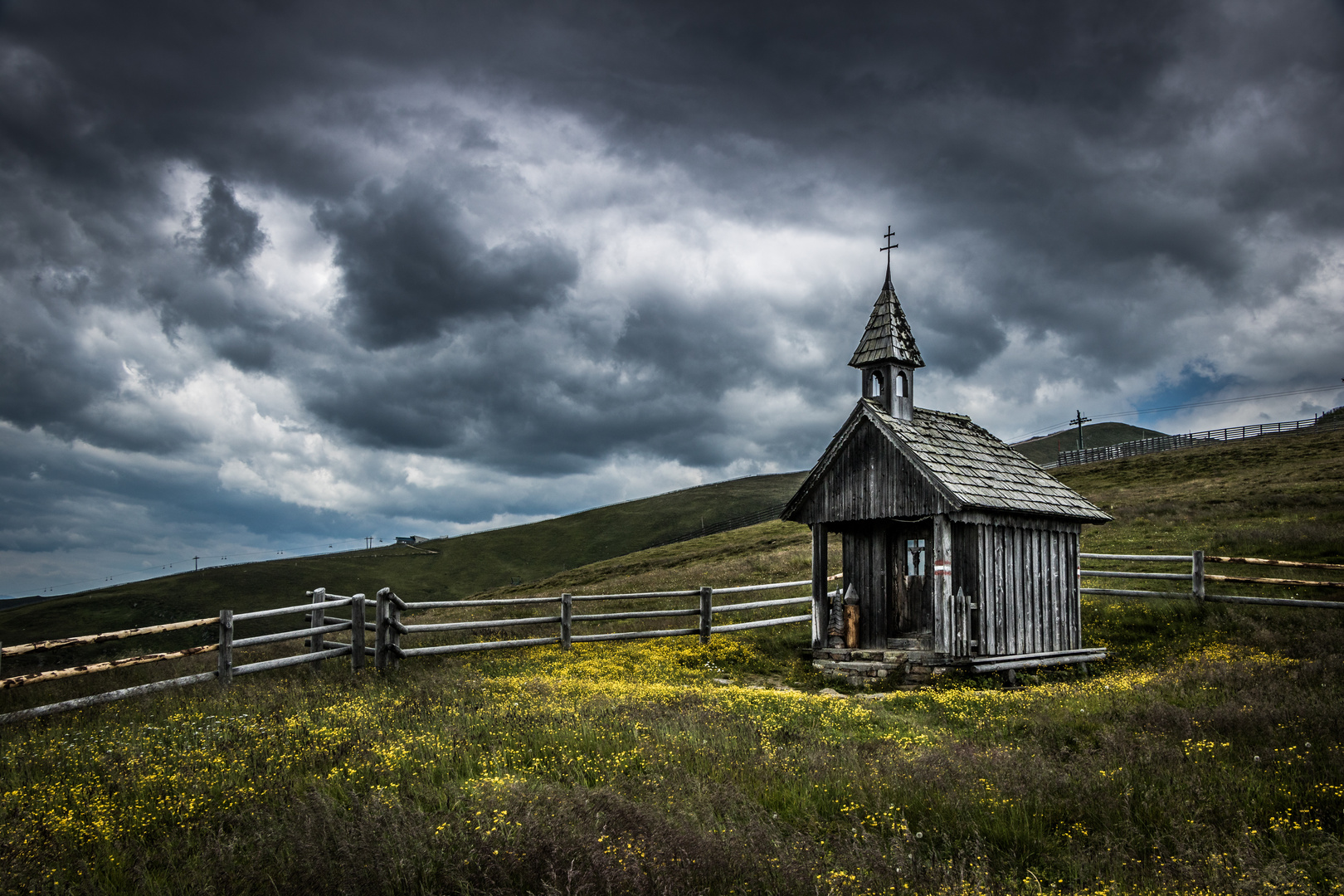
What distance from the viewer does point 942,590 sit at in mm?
14891

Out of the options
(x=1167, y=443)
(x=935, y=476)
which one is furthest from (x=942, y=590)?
(x=1167, y=443)

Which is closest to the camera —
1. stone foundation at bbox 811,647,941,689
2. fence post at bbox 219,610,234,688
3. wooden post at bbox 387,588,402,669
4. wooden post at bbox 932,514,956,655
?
fence post at bbox 219,610,234,688

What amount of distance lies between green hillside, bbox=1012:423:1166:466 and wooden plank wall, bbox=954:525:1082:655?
13302 cm

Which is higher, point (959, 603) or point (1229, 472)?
point (1229, 472)

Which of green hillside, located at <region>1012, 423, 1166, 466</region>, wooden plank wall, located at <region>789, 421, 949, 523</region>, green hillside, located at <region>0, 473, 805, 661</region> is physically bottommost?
green hillside, located at <region>0, 473, 805, 661</region>

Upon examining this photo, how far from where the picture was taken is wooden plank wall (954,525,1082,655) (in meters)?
15.3

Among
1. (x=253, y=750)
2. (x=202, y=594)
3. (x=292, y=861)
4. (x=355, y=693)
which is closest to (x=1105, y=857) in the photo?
(x=292, y=861)

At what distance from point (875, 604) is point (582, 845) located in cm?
1292

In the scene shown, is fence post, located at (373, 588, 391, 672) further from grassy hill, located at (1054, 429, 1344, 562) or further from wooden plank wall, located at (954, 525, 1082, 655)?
grassy hill, located at (1054, 429, 1344, 562)

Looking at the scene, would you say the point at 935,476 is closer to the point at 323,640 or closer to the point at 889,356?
the point at 889,356

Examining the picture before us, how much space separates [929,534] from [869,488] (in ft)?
5.16

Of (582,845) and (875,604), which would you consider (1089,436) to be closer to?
(875,604)

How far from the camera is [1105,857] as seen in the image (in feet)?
17.9

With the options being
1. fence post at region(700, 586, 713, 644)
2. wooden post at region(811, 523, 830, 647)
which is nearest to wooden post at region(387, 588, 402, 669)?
fence post at region(700, 586, 713, 644)
